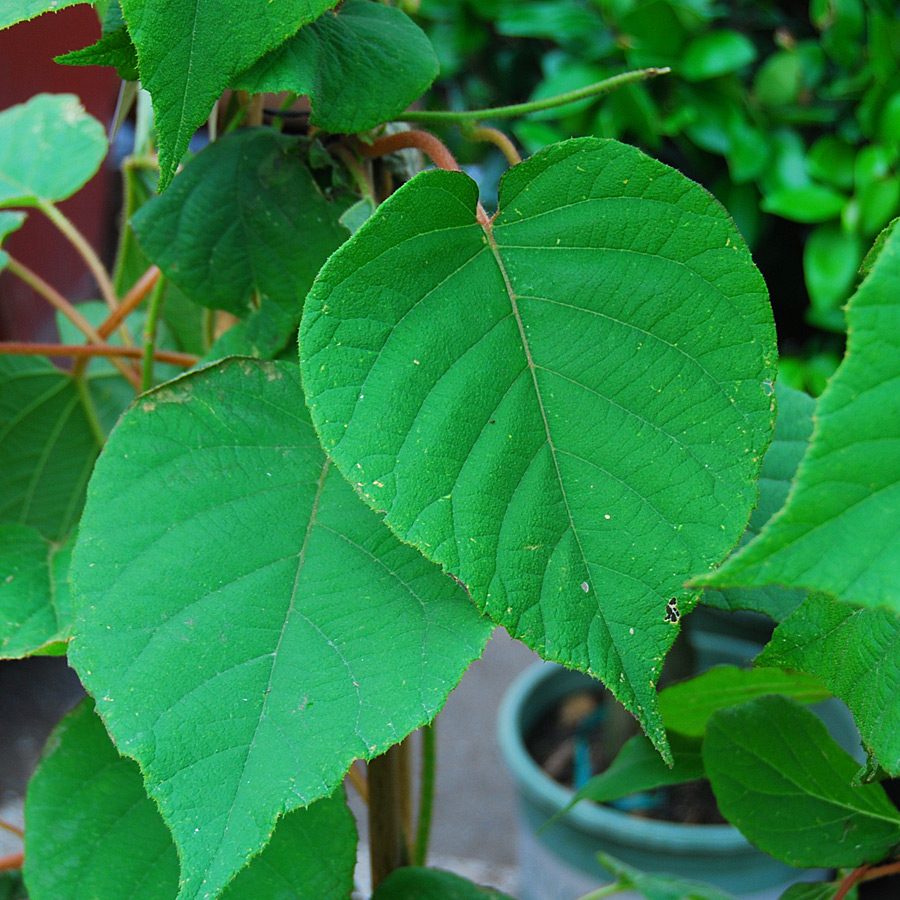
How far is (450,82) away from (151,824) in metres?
1.55

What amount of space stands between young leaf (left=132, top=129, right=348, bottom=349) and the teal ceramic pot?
2.52 ft

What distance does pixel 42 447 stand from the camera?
501 mm

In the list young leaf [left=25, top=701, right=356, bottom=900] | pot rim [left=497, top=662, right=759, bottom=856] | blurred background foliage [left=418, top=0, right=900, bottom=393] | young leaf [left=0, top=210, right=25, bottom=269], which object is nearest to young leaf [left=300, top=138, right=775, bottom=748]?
young leaf [left=25, top=701, right=356, bottom=900]

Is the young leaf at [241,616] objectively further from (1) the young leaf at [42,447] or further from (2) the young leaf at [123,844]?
(1) the young leaf at [42,447]

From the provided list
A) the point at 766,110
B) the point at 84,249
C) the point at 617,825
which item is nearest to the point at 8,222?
the point at 84,249

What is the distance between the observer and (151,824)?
0.33 meters

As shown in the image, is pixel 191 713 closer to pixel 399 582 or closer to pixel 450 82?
pixel 399 582

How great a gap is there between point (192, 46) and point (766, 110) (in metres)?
1.35

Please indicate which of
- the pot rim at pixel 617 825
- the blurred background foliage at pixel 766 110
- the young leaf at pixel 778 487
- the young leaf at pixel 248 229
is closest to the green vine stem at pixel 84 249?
the young leaf at pixel 248 229

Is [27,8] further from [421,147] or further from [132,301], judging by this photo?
[132,301]

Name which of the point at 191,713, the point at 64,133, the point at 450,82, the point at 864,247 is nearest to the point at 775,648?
the point at 191,713

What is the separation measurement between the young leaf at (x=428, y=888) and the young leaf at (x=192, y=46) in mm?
327

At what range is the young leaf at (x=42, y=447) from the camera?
49 cm

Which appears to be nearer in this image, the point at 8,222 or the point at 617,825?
the point at 8,222
